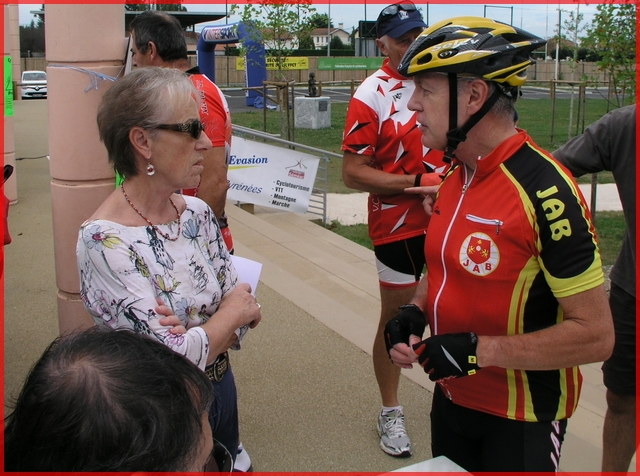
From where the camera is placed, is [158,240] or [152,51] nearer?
[158,240]

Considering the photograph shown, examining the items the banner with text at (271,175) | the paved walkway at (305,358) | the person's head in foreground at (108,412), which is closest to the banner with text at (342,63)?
the banner with text at (271,175)

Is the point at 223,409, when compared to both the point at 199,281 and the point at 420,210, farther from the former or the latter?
the point at 420,210

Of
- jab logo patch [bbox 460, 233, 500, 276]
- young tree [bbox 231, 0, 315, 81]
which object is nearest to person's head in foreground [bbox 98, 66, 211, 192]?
jab logo patch [bbox 460, 233, 500, 276]

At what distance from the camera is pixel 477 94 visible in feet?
6.50

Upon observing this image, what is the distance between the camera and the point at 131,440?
Answer: 1.07 meters

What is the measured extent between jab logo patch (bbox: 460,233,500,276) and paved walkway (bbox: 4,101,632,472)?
1.67 meters

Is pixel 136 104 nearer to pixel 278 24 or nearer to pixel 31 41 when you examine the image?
pixel 278 24

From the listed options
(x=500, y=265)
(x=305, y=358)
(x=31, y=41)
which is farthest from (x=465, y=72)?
(x=31, y=41)

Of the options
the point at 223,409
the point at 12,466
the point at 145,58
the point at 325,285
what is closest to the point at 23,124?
the point at 325,285

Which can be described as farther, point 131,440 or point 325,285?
point 325,285

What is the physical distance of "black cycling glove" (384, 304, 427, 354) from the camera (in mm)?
2193

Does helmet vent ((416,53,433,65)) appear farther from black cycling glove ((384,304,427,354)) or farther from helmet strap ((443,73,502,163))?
black cycling glove ((384,304,427,354))

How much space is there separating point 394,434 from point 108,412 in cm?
250

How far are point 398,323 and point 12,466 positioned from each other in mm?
1349
